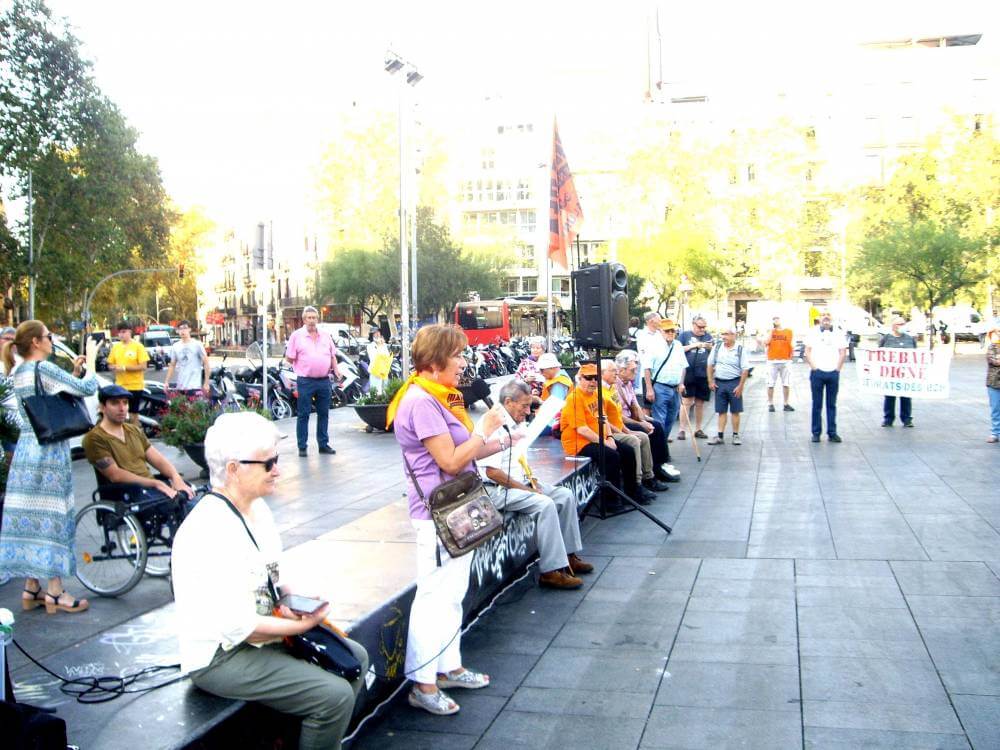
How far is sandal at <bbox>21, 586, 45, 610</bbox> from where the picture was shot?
19.4 ft

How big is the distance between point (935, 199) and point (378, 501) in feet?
131

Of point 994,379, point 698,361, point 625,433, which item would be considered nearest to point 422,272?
point 698,361

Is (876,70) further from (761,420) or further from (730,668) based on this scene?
(730,668)

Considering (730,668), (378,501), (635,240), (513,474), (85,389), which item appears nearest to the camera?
(730,668)

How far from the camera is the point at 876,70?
68.8m

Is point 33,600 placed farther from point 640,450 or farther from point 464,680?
point 640,450

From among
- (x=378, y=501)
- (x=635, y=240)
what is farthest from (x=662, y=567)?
(x=635, y=240)

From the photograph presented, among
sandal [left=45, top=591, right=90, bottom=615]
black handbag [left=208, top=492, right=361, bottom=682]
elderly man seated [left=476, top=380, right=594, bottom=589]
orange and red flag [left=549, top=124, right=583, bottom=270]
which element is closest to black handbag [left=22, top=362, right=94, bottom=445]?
sandal [left=45, top=591, right=90, bottom=615]

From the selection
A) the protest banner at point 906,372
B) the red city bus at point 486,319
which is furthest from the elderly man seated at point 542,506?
the red city bus at point 486,319

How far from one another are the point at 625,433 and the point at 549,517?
3.62 m

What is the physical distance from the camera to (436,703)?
4.43m

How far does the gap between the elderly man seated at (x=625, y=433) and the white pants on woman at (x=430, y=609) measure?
472 centimetres

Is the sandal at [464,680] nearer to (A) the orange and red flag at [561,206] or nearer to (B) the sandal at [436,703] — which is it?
(B) the sandal at [436,703]

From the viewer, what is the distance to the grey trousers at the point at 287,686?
325cm
